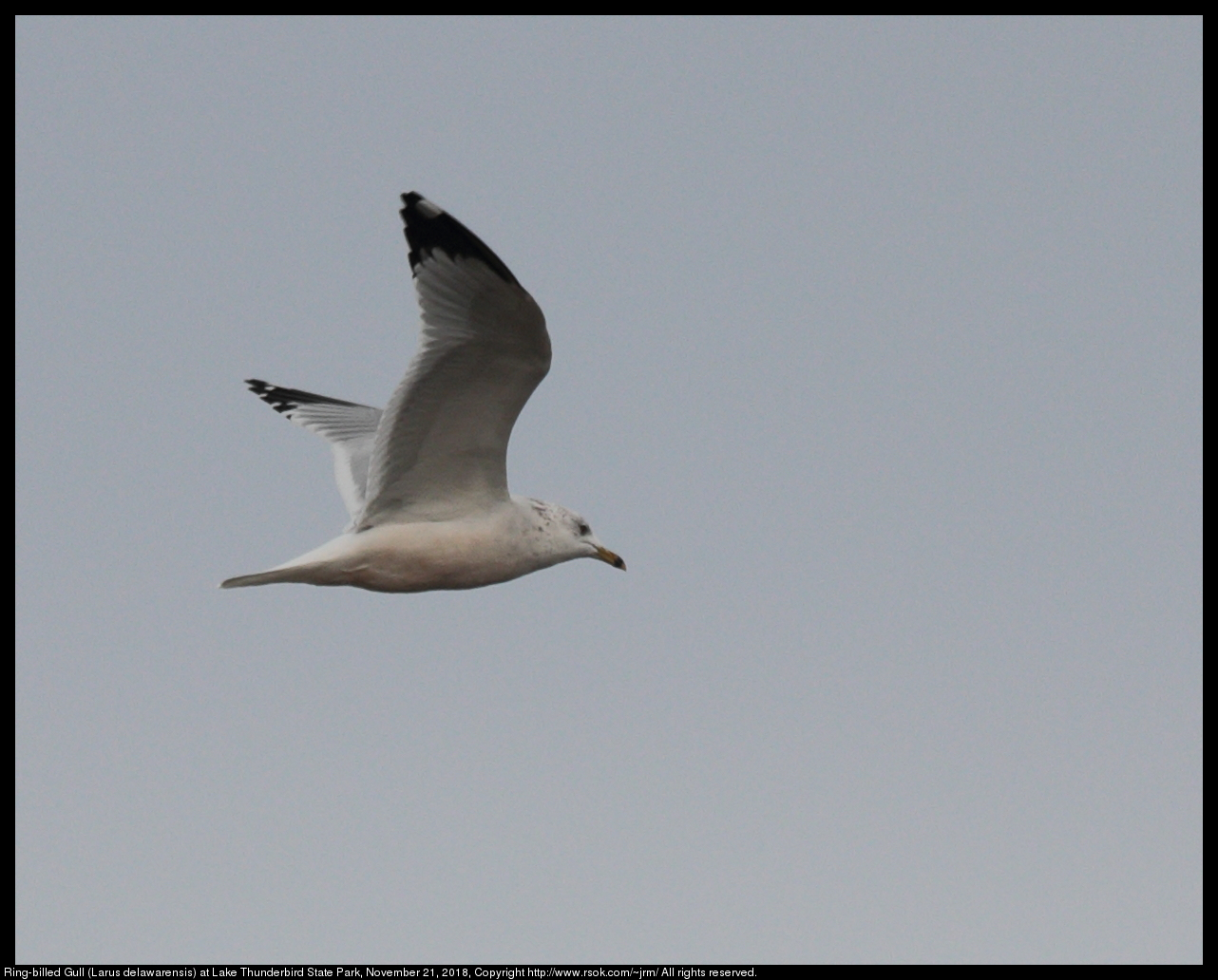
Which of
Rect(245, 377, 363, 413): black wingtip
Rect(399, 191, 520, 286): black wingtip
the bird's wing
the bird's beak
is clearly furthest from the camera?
Rect(245, 377, 363, 413): black wingtip

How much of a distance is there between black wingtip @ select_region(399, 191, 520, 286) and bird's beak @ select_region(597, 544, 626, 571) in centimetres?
183

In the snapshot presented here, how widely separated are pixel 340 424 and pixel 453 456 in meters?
2.09

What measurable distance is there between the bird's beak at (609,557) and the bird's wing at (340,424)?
115cm

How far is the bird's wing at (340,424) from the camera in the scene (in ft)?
25.8

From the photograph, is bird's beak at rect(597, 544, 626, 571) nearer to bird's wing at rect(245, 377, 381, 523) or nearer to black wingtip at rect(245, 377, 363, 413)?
bird's wing at rect(245, 377, 381, 523)

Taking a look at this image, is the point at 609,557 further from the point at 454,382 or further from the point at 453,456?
the point at 454,382

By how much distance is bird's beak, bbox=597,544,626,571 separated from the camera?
24.4 ft

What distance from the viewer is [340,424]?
8.57m

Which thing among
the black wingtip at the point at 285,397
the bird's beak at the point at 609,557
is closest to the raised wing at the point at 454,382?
the bird's beak at the point at 609,557

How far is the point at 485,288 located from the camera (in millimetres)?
6012

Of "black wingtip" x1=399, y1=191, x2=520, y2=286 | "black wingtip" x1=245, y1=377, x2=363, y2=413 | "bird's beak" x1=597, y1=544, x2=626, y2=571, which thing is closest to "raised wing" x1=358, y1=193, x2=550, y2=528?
"black wingtip" x1=399, y1=191, x2=520, y2=286

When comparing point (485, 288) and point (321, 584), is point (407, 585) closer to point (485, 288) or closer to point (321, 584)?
point (321, 584)
